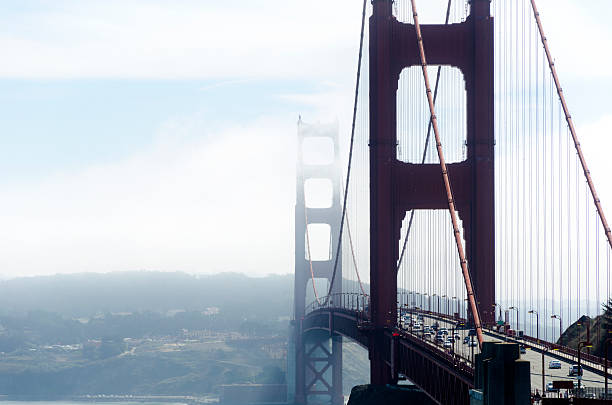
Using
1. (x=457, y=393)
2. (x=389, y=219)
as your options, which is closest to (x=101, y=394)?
(x=389, y=219)

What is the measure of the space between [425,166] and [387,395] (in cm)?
878

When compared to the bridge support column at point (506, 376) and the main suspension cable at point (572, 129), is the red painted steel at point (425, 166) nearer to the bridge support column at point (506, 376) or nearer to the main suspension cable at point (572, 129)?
the main suspension cable at point (572, 129)

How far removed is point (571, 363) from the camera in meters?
30.3

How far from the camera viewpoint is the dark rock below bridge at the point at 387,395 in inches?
1435

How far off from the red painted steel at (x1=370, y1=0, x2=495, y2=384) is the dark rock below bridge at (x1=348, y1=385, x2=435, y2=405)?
1.41 metres

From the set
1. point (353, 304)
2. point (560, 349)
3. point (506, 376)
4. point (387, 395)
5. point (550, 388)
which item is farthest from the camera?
point (353, 304)

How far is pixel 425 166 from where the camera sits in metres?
40.0

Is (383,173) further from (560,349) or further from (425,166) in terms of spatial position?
(560,349)

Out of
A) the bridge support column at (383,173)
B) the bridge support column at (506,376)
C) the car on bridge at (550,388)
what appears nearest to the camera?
the bridge support column at (506,376)

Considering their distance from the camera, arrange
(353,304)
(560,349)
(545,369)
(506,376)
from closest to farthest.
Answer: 1. (506,376)
2. (545,369)
3. (560,349)
4. (353,304)

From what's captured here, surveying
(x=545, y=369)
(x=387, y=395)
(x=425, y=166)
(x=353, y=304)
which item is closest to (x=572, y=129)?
(x=545, y=369)

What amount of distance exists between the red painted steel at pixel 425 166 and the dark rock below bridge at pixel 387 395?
141cm

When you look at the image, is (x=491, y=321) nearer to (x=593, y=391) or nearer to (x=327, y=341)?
(x=593, y=391)

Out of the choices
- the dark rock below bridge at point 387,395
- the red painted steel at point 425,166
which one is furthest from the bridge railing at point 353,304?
the dark rock below bridge at point 387,395
